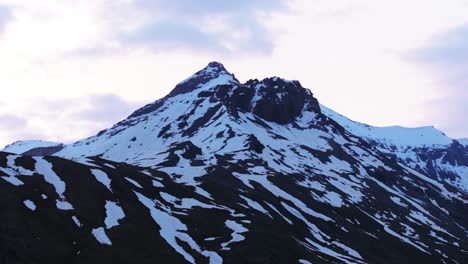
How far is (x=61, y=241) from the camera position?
85500 mm

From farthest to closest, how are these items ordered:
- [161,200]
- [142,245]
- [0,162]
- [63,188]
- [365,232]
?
[365,232], [161,200], [0,162], [63,188], [142,245]

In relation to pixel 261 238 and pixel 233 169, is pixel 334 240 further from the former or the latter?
pixel 233 169

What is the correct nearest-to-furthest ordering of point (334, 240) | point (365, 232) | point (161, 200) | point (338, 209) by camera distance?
point (161, 200) < point (334, 240) < point (365, 232) < point (338, 209)

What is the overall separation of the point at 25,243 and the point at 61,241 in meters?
6.08

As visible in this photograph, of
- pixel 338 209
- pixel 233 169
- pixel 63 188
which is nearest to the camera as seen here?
pixel 63 188

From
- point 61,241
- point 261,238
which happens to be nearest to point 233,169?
point 261,238

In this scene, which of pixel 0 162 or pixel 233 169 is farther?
pixel 233 169

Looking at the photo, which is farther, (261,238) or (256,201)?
(256,201)

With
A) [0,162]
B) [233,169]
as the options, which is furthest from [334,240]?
[0,162]

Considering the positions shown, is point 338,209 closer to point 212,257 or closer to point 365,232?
point 365,232

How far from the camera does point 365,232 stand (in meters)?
169

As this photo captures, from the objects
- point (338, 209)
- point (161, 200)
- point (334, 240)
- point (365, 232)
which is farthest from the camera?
point (338, 209)

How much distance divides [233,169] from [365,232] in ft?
160

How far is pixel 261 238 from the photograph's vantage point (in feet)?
372
